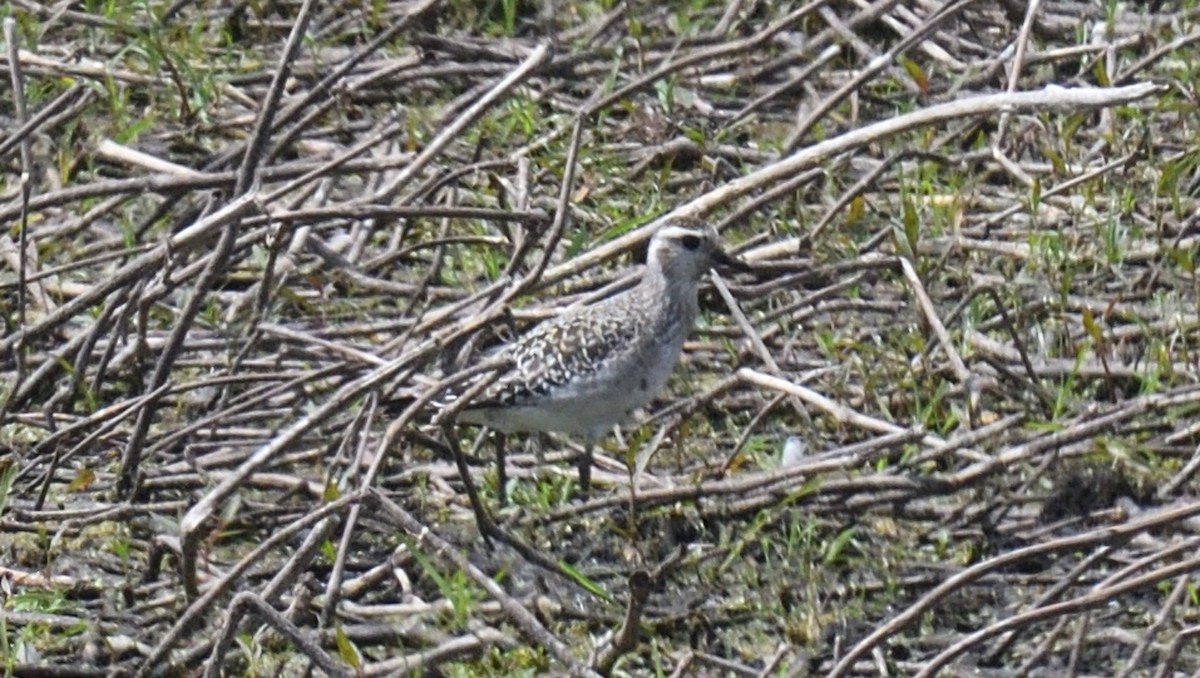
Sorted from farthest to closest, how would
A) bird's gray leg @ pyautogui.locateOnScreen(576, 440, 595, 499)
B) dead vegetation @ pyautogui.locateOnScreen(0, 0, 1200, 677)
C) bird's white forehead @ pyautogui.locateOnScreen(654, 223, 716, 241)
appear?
1. bird's white forehead @ pyautogui.locateOnScreen(654, 223, 716, 241)
2. bird's gray leg @ pyautogui.locateOnScreen(576, 440, 595, 499)
3. dead vegetation @ pyautogui.locateOnScreen(0, 0, 1200, 677)

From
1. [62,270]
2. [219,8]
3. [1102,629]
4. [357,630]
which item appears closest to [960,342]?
[1102,629]

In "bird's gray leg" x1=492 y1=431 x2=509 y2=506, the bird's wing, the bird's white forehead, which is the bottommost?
"bird's gray leg" x1=492 y1=431 x2=509 y2=506

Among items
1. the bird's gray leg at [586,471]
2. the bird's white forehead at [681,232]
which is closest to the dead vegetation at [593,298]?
the bird's gray leg at [586,471]

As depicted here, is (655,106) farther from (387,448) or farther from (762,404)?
(387,448)

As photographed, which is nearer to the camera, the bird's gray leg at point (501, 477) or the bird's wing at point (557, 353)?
the bird's wing at point (557, 353)

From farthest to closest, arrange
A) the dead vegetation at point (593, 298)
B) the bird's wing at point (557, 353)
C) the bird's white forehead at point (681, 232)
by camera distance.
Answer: the bird's white forehead at point (681, 232) → the bird's wing at point (557, 353) → the dead vegetation at point (593, 298)

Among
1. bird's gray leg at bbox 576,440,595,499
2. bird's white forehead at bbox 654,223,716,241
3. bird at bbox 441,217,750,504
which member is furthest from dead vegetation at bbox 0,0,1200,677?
bird's white forehead at bbox 654,223,716,241

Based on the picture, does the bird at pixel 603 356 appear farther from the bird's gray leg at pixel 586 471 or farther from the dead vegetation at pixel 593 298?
the dead vegetation at pixel 593 298

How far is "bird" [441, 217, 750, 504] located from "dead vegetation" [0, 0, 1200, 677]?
16cm

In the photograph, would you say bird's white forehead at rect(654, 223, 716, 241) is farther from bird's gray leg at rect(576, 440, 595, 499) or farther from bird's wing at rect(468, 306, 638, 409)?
bird's gray leg at rect(576, 440, 595, 499)

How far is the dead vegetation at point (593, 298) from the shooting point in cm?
581

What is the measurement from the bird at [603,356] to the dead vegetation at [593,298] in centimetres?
16

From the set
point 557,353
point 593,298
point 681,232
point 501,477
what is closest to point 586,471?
point 501,477

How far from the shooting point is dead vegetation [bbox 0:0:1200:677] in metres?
5.81
